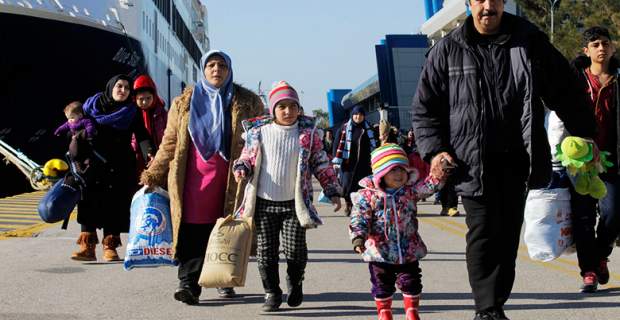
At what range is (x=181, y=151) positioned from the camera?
21.1ft

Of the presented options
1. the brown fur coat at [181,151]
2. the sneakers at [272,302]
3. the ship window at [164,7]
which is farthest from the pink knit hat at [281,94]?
the ship window at [164,7]

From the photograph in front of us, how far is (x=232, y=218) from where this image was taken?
6.06m

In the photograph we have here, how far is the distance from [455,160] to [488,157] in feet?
0.53

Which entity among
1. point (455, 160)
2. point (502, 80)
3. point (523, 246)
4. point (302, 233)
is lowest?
point (523, 246)

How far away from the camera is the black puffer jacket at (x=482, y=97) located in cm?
469

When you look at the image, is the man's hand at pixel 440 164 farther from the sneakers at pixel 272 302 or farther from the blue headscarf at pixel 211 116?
the blue headscarf at pixel 211 116

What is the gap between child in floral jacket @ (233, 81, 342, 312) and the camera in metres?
6.13

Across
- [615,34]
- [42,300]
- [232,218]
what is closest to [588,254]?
[232,218]

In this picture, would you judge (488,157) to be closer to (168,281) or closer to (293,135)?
(293,135)

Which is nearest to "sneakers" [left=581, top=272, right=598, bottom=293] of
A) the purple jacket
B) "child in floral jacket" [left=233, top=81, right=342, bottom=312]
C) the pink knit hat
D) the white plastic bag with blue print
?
"child in floral jacket" [left=233, top=81, right=342, bottom=312]

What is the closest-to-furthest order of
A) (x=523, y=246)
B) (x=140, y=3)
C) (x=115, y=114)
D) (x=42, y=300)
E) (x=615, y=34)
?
(x=42, y=300), (x=115, y=114), (x=523, y=246), (x=140, y=3), (x=615, y=34)

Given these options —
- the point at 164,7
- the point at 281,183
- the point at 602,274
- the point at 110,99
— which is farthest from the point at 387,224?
the point at 164,7

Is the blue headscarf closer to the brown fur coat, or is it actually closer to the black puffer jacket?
the brown fur coat

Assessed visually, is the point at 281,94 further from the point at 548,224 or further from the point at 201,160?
the point at 548,224
